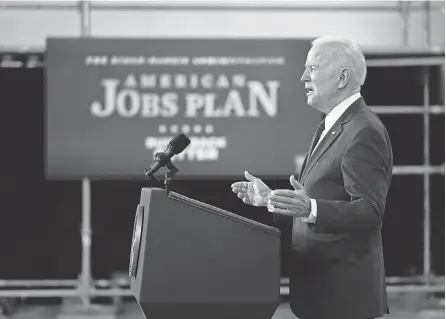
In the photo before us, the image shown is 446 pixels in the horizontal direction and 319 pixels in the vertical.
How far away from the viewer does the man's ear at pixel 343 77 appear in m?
1.60

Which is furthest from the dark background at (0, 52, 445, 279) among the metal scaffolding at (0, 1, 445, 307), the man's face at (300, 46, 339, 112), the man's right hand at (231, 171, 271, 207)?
the man's face at (300, 46, 339, 112)

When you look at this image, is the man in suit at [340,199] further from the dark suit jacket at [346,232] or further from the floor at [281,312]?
the floor at [281,312]

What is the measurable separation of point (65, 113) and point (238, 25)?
3.87 ft

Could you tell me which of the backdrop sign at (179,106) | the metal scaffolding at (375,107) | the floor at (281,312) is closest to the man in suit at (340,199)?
the backdrop sign at (179,106)

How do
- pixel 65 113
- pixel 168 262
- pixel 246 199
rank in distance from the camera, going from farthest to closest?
pixel 65 113, pixel 246 199, pixel 168 262

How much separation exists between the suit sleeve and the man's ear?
14 centimetres

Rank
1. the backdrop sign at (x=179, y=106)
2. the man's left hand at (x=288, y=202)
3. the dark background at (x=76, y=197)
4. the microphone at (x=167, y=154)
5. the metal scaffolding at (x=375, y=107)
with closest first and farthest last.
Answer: the man's left hand at (x=288, y=202)
the microphone at (x=167, y=154)
the backdrop sign at (x=179, y=106)
the metal scaffolding at (x=375, y=107)
the dark background at (x=76, y=197)

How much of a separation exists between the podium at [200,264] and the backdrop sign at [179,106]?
257 centimetres

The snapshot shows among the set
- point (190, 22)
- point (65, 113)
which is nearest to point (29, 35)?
point (65, 113)

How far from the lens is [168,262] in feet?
4.73

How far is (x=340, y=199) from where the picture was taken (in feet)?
5.08

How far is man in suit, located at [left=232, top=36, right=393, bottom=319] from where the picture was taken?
148cm

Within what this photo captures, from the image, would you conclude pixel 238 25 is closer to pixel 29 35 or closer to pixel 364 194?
pixel 29 35

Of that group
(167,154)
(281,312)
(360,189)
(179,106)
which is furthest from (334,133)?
(281,312)
